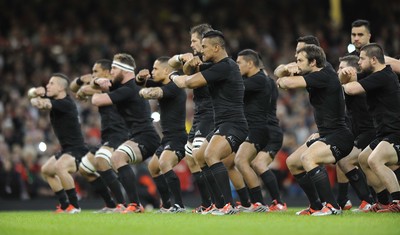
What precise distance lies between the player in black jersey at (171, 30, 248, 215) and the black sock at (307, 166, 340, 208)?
3.61 feet

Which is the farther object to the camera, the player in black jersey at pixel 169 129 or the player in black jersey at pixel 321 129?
the player in black jersey at pixel 169 129

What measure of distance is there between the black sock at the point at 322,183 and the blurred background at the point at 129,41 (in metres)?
7.92

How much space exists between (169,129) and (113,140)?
1114 mm

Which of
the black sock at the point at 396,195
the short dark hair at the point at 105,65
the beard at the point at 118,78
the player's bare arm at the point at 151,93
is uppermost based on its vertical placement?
the short dark hair at the point at 105,65

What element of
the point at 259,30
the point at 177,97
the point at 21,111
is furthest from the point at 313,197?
the point at 259,30

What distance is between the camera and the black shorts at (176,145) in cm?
1272

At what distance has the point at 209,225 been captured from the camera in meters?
9.41

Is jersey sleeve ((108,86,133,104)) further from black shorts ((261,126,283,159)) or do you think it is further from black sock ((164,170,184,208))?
black shorts ((261,126,283,159))

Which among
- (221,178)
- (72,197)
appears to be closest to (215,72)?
(221,178)

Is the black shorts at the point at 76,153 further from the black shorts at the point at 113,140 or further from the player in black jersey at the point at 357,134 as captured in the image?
the player in black jersey at the point at 357,134

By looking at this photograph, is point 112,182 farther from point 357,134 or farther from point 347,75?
point 347,75

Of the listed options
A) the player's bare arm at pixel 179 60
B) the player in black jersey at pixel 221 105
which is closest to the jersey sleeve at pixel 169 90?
the player's bare arm at pixel 179 60

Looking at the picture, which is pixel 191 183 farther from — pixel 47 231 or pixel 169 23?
pixel 47 231

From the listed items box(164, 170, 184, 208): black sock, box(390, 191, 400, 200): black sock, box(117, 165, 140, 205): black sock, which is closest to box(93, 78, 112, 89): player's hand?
box(117, 165, 140, 205): black sock
